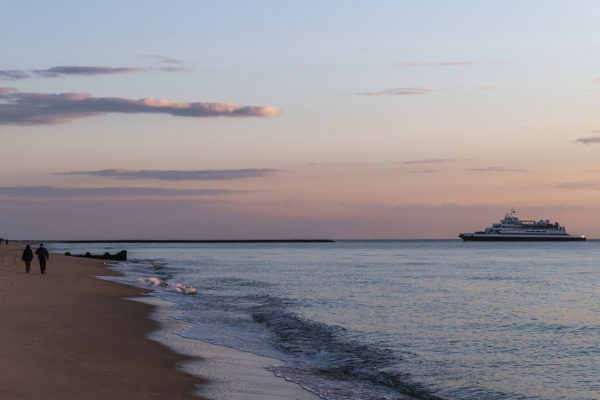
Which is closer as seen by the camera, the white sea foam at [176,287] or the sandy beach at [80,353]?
the sandy beach at [80,353]

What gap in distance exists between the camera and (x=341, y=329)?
25.0 metres

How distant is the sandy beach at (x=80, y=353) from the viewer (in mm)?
12141

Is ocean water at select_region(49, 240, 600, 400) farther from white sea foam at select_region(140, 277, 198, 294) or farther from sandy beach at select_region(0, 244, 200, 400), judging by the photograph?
sandy beach at select_region(0, 244, 200, 400)

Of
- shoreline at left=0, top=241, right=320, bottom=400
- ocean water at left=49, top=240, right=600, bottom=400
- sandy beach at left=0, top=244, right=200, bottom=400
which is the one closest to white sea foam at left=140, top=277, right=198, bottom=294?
ocean water at left=49, top=240, right=600, bottom=400

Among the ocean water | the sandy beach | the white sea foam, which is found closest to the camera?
the sandy beach

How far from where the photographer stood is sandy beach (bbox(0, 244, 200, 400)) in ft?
39.8

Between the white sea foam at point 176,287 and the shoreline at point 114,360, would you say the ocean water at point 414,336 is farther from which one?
the shoreline at point 114,360

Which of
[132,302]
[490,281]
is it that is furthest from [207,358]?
[490,281]

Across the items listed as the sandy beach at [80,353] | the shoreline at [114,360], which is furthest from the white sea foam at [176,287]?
the shoreline at [114,360]

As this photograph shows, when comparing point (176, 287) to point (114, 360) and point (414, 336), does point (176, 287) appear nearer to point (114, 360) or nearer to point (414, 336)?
point (414, 336)

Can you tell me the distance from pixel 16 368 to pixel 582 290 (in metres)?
38.6

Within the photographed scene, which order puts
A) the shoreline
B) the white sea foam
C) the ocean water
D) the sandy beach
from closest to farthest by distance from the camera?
the sandy beach → the shoreline → the ocean water → the white sea foam

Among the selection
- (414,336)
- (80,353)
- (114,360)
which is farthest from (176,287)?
(114,360)

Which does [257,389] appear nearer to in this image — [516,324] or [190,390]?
[190,390]
